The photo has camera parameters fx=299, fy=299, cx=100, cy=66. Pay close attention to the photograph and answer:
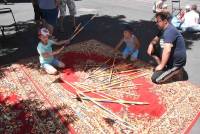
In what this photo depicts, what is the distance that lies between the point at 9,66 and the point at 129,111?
404cm

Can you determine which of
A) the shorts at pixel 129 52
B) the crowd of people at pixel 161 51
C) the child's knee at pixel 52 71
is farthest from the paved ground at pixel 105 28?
the child's knee at pixel 52 71

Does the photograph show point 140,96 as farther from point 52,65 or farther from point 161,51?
point 52,65

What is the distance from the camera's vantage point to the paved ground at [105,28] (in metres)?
9.42

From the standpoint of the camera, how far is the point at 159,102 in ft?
21.8

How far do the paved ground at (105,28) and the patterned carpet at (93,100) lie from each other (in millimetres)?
689

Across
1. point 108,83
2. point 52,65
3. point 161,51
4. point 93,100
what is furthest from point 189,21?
point 93,100

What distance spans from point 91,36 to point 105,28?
122 centimetres

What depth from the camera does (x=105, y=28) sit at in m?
12.0

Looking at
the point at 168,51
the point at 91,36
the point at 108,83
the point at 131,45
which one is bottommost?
the point at 108,83

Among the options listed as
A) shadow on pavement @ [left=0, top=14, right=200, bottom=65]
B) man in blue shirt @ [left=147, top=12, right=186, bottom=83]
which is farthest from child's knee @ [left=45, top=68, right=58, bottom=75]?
man in blue shirt @ [left=147, top=12, right=186, bottom=83]

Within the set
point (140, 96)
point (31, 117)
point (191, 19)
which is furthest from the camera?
point (191, 19)

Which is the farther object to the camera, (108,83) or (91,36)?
(91,36)

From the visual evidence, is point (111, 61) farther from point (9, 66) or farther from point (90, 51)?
point (9, 66)

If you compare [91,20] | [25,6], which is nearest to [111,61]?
[91,20]
